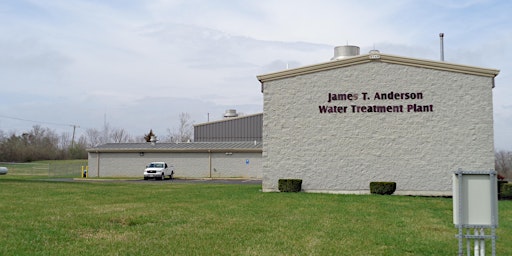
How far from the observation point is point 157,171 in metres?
44.0

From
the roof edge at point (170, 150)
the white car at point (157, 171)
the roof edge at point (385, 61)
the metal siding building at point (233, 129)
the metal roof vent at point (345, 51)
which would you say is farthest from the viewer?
the metal siding building at point (233, 129)

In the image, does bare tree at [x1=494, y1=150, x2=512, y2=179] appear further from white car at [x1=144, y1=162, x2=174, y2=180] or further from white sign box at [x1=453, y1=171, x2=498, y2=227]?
white sign box at [x1=453, y1=171, x2=498, y2=227]

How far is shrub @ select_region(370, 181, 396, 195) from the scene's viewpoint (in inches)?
950

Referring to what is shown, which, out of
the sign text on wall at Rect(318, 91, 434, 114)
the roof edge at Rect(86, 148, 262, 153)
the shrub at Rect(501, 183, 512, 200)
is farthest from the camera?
the roof edge at Rect(86, 148, 262, 153)

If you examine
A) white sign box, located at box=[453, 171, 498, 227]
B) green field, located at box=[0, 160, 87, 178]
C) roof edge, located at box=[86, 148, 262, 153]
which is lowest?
green field, located at box=[0, 160, 87, 178]

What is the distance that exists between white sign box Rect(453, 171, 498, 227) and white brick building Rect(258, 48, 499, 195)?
17.5m

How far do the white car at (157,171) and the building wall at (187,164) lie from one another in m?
1.52

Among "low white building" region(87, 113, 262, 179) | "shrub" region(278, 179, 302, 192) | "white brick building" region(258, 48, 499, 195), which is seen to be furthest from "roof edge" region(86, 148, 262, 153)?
"shrub" region(278, 179, 302, 192)

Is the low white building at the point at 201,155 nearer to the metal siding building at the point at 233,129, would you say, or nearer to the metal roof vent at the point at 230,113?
the metal siding building at the point at 233,129

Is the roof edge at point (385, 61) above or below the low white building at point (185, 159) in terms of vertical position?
above

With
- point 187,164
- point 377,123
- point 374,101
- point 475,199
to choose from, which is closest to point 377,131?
point 377,123

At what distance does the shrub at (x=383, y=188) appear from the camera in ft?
79.2

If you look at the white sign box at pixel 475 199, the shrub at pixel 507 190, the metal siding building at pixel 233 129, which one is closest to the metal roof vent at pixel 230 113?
the metal siding building at pixel 233 129

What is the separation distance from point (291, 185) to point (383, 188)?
429 cm
